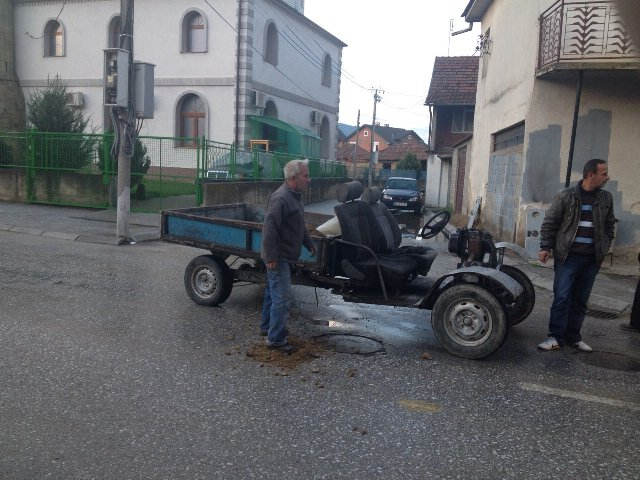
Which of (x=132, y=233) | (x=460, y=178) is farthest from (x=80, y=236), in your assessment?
(x=460, y=178)

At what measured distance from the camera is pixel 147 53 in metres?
30.0

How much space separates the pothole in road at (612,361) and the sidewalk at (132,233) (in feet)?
6.57

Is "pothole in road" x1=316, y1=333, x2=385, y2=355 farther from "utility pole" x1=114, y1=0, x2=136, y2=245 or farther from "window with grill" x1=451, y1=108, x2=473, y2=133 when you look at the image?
"window with grill" x1=451, y1=108, x2=473, y2=133

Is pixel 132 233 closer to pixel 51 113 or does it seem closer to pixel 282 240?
pixel 51 113

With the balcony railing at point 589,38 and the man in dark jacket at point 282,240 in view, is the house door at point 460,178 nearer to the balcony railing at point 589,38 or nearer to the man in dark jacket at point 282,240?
the balcony railing at point 589,38

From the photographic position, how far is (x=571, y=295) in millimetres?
5980

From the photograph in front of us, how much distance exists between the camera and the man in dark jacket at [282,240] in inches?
213

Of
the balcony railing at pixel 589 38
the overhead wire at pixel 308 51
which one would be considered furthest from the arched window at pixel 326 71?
the balcony railing at pixel 589 38

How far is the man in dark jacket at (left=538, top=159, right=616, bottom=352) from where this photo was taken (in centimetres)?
578

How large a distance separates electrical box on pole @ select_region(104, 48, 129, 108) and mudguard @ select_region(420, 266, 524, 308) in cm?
771

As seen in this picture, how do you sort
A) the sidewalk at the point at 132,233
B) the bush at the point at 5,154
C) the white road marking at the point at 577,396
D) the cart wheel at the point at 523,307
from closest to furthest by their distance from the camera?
the white road marking at the point at 577,396 < the cart wheel at the point at 523,307 < the sidewalk at the point at 132,233 < the bush at the point at 5,154

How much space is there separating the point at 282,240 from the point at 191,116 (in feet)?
85.1

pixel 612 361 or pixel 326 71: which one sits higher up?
pixel 326 71

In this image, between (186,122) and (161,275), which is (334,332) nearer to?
(161,275)
